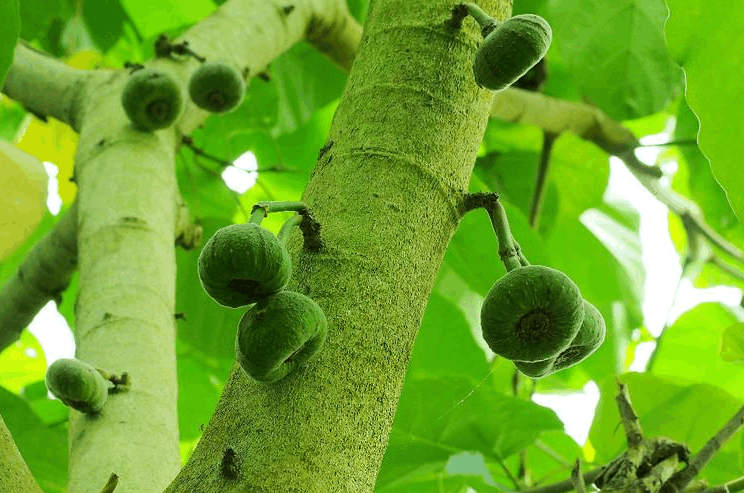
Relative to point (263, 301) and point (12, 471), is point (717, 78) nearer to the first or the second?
point (263, 301)

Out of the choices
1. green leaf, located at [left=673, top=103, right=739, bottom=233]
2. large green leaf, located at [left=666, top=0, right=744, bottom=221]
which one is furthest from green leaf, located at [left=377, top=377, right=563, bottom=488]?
green leaf, located at [left=673, top=103, right=739, bottom=233]

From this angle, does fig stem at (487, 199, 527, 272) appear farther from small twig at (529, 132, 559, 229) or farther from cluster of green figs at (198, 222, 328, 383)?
small twig at (529, 132, 559, 229)

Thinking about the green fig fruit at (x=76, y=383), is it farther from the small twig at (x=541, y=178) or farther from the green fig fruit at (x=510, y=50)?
the small twig at (x=541, y=178)

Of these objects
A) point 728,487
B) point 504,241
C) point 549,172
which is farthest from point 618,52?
point 504,241

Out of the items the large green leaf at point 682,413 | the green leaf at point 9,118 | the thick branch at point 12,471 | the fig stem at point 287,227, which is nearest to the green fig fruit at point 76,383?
the thick branch at point 12,471

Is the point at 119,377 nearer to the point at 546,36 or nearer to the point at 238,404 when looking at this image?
the point at 238,404
